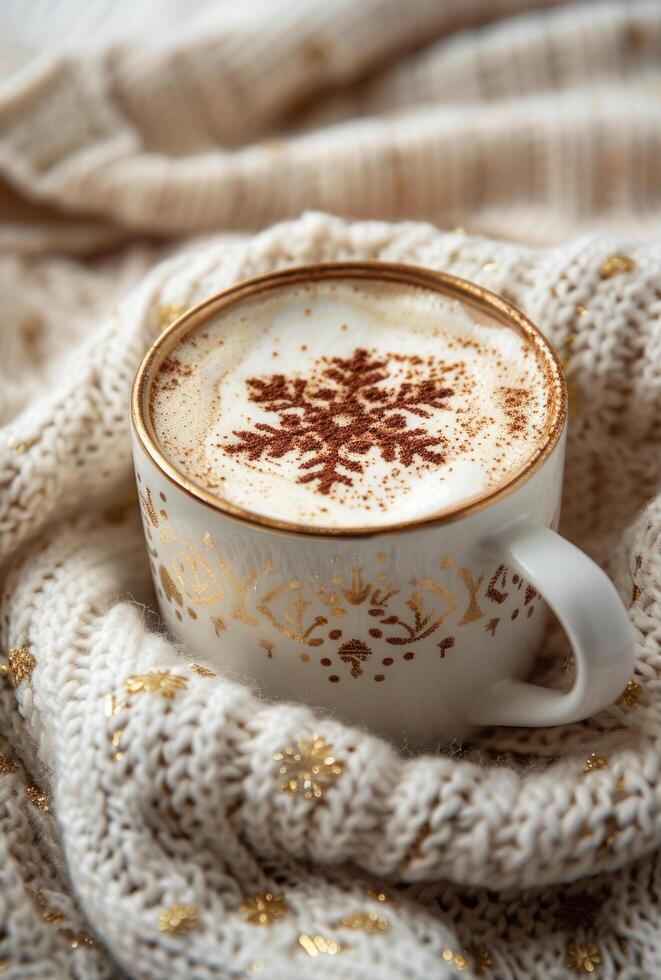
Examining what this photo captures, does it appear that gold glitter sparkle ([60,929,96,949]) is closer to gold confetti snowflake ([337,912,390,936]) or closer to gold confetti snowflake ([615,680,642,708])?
gold confetti snowflake ([337,912,390,936])

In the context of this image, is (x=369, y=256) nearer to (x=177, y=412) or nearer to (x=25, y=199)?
(x=177, y=412)

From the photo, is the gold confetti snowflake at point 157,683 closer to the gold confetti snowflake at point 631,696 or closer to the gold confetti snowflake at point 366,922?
the gold confetti snowflake at point 366,922

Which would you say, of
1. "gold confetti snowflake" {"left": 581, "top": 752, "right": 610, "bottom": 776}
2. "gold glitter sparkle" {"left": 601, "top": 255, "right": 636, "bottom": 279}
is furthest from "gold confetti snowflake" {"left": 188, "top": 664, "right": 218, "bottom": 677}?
"gold glitter sparkle" {"left": 601, "top": 255, "right": 636, "bottom": 279}

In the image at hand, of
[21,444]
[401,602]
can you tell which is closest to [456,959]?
[401,602]

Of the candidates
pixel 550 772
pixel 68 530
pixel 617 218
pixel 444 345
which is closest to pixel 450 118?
pixel 617 218

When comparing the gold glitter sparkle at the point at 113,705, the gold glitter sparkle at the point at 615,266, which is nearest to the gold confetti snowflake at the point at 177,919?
the gold glitter sparkle at the point at 113,705

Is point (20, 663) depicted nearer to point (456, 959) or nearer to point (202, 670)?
point (202, 670)
